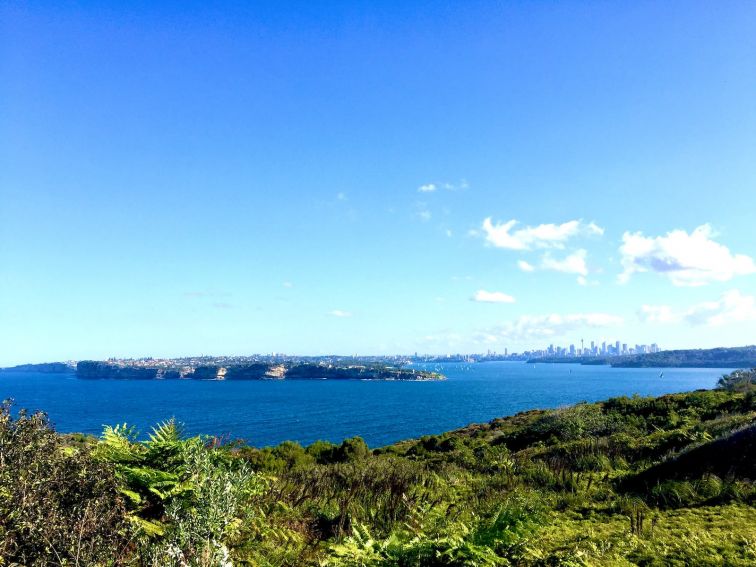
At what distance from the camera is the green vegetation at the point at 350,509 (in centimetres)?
475

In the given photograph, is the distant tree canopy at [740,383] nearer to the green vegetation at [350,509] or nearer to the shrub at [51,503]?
the green vegetation at [350,509]

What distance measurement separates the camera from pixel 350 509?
7.98 m

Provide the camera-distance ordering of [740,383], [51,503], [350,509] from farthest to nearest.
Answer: [740,383] → [350,509] → [51,503]

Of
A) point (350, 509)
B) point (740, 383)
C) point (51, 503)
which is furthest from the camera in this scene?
point (740, 383)

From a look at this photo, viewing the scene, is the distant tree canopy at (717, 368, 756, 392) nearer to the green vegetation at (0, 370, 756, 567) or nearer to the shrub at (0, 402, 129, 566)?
the green vegetation at (0, 370, 756, 567)

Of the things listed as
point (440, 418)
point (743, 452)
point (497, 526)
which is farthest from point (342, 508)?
point (440, 418)

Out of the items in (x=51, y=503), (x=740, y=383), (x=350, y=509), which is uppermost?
(x=51, y=503)

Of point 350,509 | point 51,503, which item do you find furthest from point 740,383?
point 51,503

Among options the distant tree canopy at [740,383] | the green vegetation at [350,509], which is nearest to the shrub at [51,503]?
the green vegetation at [350,509]

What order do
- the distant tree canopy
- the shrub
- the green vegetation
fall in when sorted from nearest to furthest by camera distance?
the shrub → the green vegetation → the distant tree canopy

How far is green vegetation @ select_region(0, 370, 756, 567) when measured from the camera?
4754 mm

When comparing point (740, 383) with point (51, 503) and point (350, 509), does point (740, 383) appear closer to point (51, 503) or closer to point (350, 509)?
point (350, 509)

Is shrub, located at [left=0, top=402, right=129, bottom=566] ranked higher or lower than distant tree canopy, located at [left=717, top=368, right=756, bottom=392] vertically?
higher

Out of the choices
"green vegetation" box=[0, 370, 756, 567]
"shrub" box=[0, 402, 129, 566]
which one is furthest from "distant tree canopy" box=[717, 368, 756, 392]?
"shrub" box=[0, 402, 129, 566]
